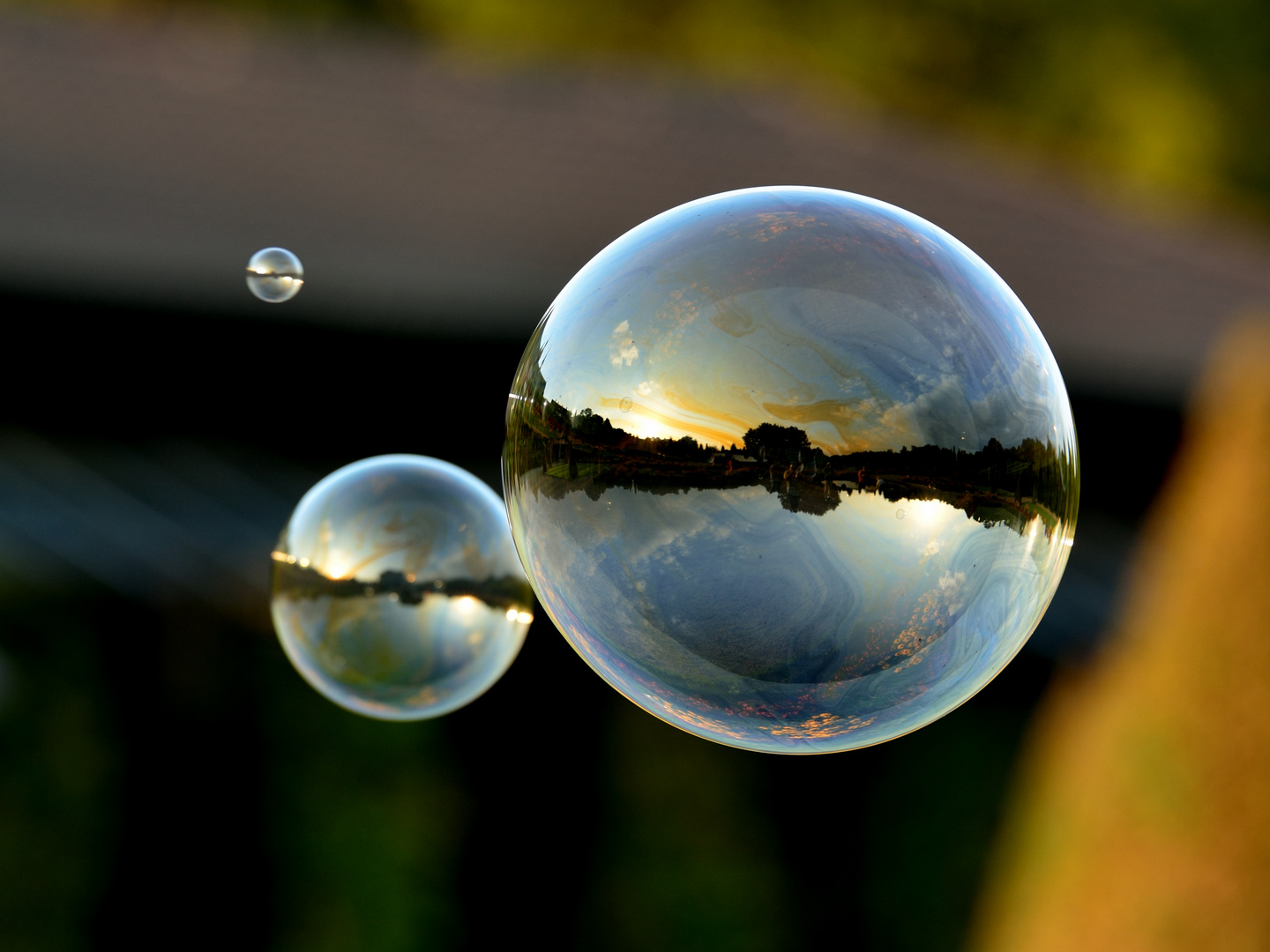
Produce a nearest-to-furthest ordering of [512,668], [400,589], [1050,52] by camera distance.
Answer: [400,589] → [512,668] → [1050,52]

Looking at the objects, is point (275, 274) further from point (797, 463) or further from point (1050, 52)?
point (1050, 52)

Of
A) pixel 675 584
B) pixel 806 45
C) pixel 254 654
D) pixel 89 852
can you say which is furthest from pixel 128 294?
pixel 806 45

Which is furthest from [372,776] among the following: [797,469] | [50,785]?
[797,469]

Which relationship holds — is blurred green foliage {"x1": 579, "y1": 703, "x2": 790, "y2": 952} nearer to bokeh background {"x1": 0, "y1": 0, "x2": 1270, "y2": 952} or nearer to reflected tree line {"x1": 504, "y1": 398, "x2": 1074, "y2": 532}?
bokeh background {"x1": 0, "y1": 0, "x2": 1270, "y2": 952}

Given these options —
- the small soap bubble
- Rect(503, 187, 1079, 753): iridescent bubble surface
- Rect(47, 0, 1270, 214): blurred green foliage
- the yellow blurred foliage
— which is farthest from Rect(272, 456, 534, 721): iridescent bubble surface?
Rect(47, 0, 1270, 214): blurred green foliage

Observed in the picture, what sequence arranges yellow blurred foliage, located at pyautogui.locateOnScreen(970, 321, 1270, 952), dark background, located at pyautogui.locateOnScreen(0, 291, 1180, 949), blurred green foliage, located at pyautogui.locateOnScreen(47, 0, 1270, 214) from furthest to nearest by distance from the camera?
blurred green foliage, located at pyautogui.locateOnScreen(47, 0, 1270, 214) → dark background, located at pyautogui.locateOnScreen(0, 291, 1180, 949) → yellow blurred foliage, located at pyautogui.locateOnScreen(970, 321, 1270, 952)
